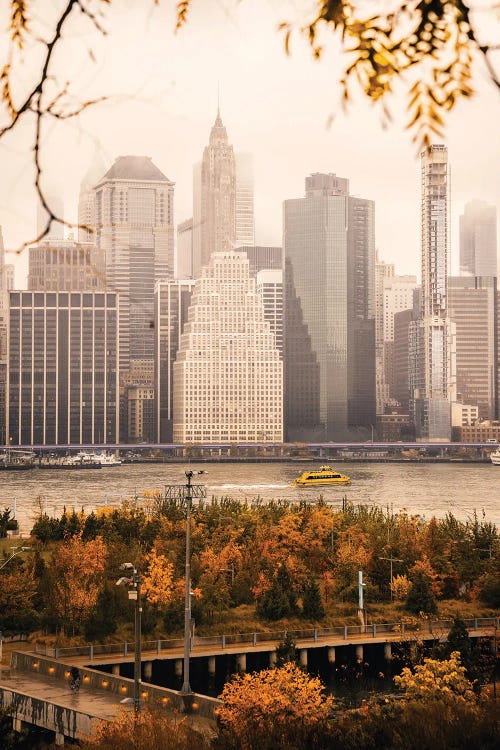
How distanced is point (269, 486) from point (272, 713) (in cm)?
11614

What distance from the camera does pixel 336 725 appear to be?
17.3 metres

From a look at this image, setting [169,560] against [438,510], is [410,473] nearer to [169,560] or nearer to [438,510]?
[438,510]

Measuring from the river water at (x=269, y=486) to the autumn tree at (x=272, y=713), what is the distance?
4929cm

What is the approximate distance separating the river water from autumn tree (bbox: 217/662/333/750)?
162ft

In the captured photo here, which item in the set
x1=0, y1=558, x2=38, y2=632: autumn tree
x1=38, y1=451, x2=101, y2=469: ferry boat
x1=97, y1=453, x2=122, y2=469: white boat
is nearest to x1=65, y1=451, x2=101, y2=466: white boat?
x1=38, y1=451, x2=101, y2=469: ferry boat

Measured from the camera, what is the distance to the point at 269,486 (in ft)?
441

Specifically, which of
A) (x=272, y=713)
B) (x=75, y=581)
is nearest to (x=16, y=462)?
(x=75, y=581)

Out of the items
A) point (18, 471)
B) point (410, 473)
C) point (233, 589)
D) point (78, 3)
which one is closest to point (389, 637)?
point (233, 589)

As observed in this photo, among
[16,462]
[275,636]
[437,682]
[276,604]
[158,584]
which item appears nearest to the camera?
[437,682]

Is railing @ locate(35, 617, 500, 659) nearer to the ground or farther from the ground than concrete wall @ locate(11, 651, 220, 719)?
nearer to the ground

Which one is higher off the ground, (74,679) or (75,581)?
(75,581)

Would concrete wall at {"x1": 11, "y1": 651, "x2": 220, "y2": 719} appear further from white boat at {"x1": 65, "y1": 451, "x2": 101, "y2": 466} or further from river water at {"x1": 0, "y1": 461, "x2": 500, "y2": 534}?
white boat at {"x1": 65, "y1": 451, "x2": 101, "y2": 466}

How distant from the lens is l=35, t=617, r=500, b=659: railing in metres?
32.9

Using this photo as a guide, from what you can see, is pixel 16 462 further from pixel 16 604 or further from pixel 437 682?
pixel 437 682
